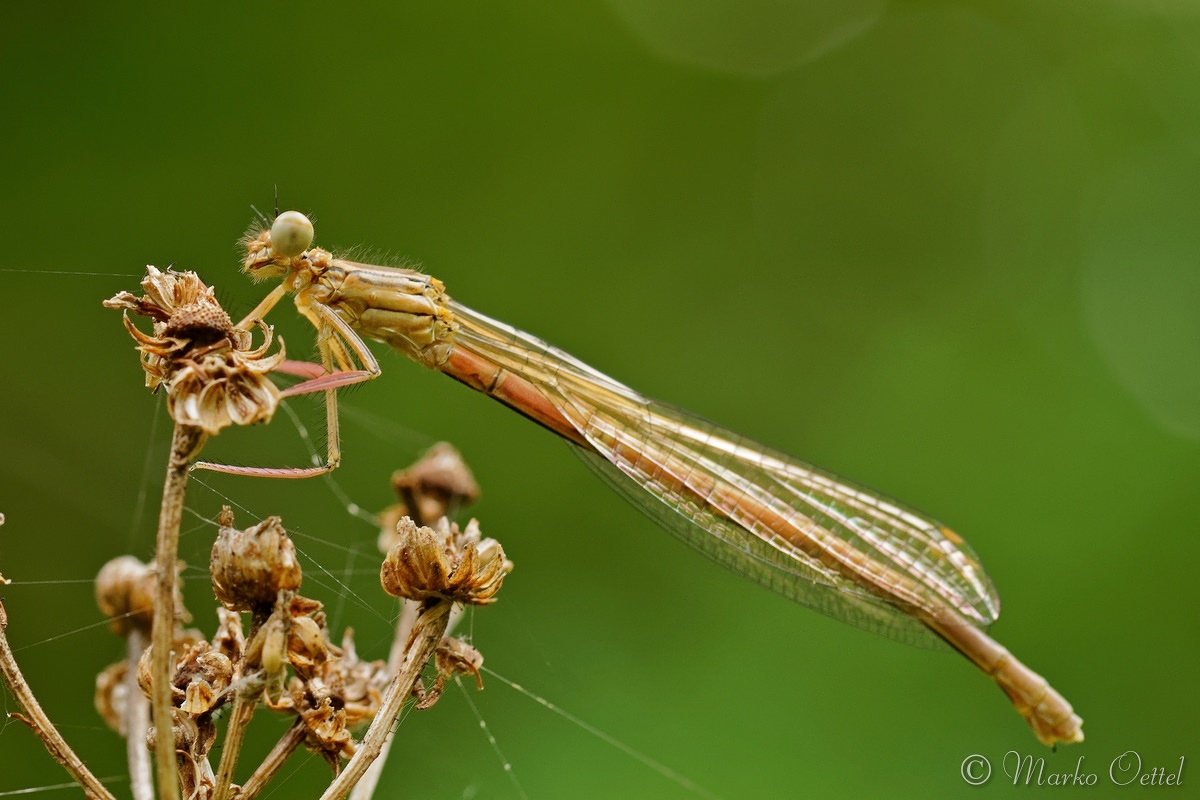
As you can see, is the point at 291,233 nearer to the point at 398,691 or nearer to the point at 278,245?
the point at 278,245

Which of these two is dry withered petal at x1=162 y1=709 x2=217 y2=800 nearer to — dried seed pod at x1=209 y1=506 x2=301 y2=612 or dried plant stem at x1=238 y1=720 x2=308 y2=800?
dried plant stem at x1=238 y1=720 x2=308 y2=800

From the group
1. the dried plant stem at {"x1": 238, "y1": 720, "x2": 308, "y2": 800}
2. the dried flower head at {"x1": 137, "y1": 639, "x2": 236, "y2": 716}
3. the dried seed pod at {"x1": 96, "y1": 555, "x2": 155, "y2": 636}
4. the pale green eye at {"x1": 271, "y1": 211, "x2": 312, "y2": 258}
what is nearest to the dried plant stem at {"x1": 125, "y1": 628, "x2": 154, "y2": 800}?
the dried seed pod at {"x1": 96, "y1": 555, "x2": 155, "y2": 636}

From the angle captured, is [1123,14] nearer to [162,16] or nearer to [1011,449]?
[1011,449]

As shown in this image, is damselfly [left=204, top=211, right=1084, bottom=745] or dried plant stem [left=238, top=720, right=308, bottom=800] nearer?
dried plant stem [left=238, top=720, right=308, bottom=800]

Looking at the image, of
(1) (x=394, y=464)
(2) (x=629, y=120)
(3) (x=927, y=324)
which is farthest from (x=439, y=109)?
(3) (x=927, y=324)

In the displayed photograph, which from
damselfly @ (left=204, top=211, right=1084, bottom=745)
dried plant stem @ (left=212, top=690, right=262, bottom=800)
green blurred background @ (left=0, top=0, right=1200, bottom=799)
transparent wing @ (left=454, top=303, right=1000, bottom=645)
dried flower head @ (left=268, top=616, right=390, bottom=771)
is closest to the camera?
dried plant stem @ (left=212, top=690, right=262, bottom=800)

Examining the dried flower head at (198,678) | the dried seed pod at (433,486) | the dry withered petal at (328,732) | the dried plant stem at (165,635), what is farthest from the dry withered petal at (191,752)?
the dried seed pod at (433,486)
